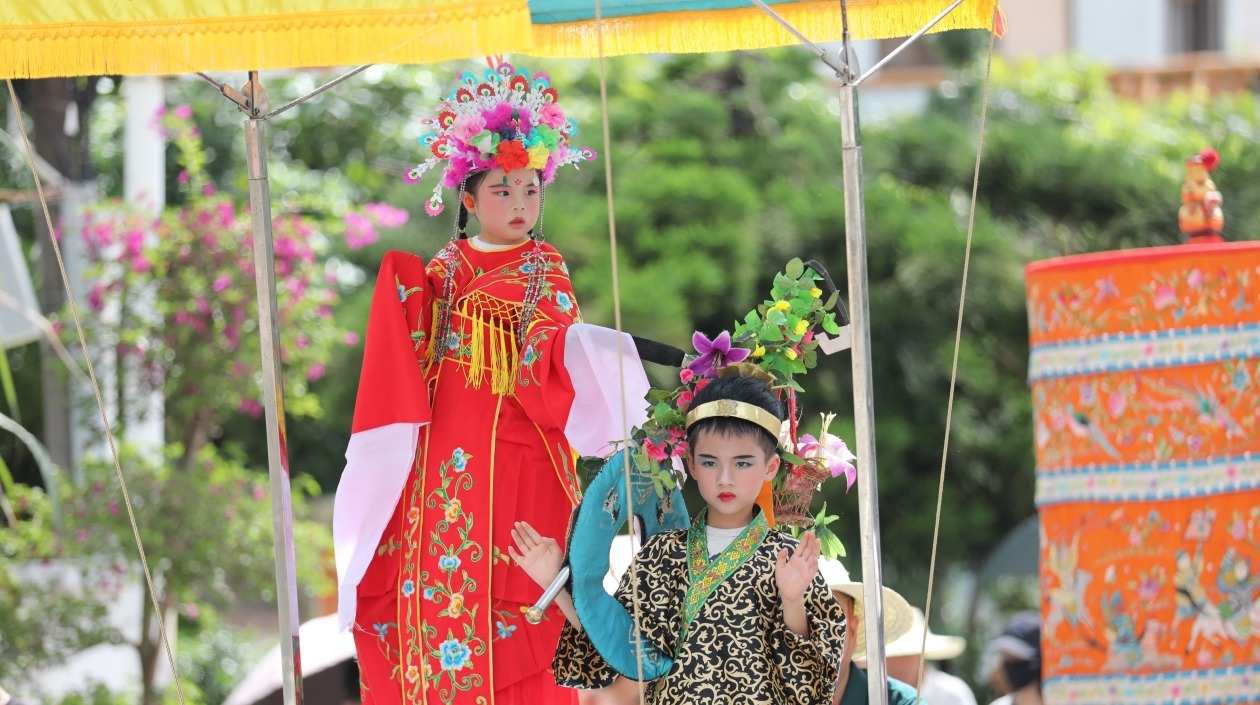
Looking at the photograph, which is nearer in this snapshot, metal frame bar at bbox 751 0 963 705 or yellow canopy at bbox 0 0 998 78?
yellow canopy at bbox 0 0 998 78

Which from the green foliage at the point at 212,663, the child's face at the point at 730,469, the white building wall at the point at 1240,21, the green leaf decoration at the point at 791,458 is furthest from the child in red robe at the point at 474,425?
the white building wall at the point at 1240,21

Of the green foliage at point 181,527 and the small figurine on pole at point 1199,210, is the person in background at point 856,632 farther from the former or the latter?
the green foliage at point 181,527

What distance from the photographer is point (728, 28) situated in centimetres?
404

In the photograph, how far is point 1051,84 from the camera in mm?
9984

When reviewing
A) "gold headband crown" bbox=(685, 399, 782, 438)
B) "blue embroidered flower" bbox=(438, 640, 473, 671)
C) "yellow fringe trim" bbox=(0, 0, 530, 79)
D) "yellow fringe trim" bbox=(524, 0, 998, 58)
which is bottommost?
"blue embroidered flower" bbox=(438, 640, 473, 671)

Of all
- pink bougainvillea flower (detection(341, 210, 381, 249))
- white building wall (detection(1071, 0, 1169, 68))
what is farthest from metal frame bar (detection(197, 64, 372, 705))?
white building wall (detection(1071, 0, 1169, 68))

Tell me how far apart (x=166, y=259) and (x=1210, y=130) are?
6.68m

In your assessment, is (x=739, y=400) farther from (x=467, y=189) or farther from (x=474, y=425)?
(x=467, y=189)

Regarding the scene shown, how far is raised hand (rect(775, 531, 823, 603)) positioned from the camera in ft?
9.73

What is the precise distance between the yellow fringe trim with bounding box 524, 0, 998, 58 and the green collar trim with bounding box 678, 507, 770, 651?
1.47 meters

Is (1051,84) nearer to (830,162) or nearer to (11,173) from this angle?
(830,162)

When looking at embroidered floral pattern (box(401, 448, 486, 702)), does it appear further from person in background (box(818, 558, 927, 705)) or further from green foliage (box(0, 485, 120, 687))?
green foliage (box(0, 485, 120, 687))

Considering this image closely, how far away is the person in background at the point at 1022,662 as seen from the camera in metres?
4.66

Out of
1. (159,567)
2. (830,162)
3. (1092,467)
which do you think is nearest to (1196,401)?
(1092,467)
